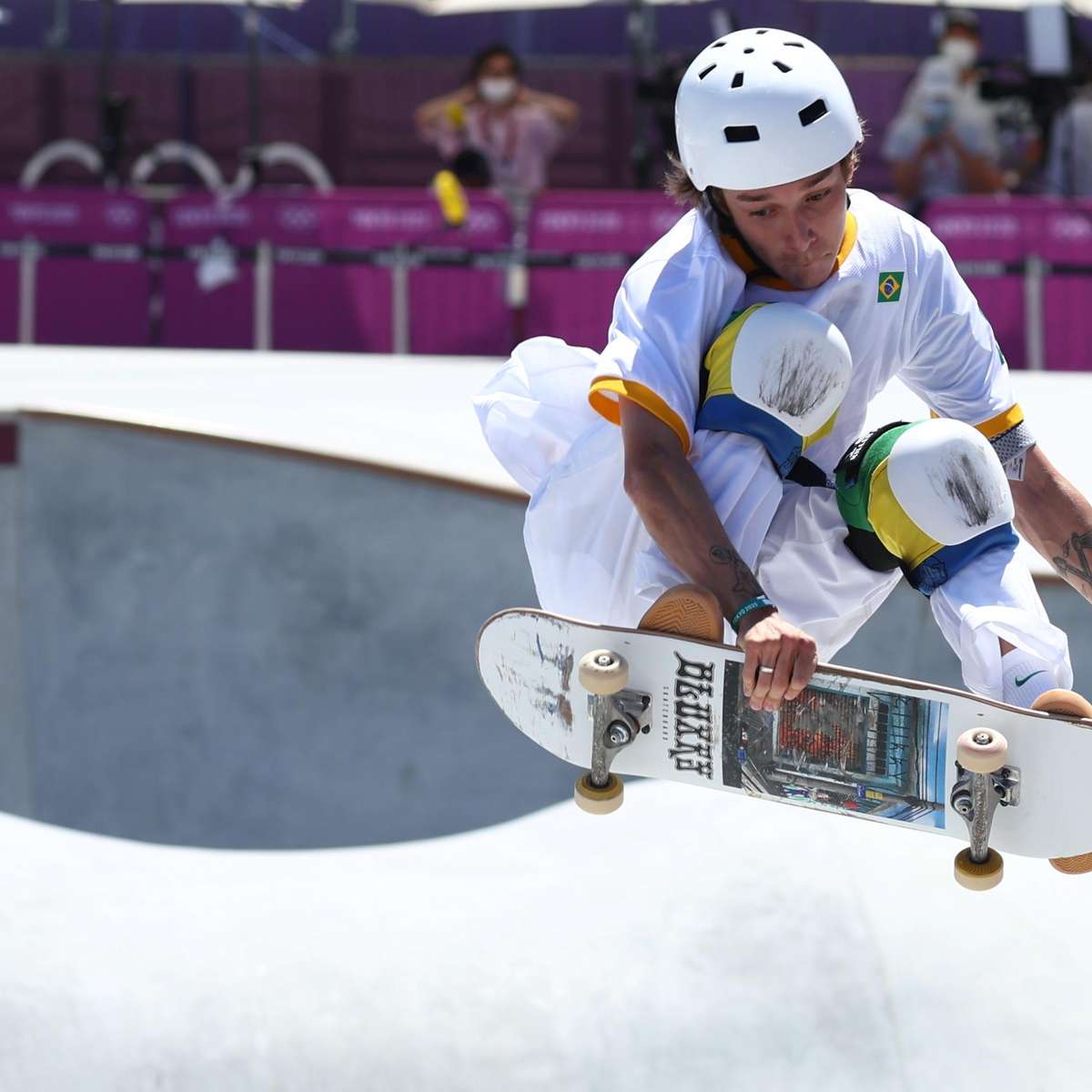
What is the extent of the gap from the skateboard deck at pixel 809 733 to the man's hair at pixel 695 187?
2.77 ft

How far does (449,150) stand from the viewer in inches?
483

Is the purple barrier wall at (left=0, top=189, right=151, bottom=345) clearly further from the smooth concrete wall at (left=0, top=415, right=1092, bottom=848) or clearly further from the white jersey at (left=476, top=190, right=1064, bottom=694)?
the white jersey at (left=476, top=190, right=1064, bottom=694)

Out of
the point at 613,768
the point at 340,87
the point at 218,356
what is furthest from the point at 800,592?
the point at 340,87

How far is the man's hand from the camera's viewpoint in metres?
2.85

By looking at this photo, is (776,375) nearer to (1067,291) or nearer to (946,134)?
(1067,291)

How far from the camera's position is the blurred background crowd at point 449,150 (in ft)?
37.9

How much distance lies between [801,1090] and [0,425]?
518 centimetres

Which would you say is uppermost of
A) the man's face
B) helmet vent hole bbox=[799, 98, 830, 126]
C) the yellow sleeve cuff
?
helmet vent hole bbox=[799, 98, 830, 126]

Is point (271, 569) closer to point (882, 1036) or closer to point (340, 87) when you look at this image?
point (882, 1036)

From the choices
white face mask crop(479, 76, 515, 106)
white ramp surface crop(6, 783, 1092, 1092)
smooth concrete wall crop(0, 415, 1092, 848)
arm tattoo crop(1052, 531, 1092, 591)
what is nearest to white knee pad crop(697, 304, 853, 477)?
arm tattoo crop(1052, 531, 1092, 591)

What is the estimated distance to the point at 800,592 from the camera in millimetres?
3318

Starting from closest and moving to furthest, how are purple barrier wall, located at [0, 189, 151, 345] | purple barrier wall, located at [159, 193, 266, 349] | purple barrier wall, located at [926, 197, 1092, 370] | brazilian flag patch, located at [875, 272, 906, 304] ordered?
1. brazilian flag patch, located at [875, 272, 906, 304]
2. purple barrier wall, located at [926, 197, 1092, 370]
3. purple barrier wall, located at [159, 193, 266, 349]
4. purple barrier wall, located at [0, 189, 151, 345]

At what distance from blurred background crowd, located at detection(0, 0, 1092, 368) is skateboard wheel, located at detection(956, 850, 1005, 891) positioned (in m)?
8.78

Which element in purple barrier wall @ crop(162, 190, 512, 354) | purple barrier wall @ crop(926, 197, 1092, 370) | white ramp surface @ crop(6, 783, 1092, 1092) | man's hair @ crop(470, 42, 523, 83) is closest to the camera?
white ramp surface @ crop(6, 783, 1092, 1092)
